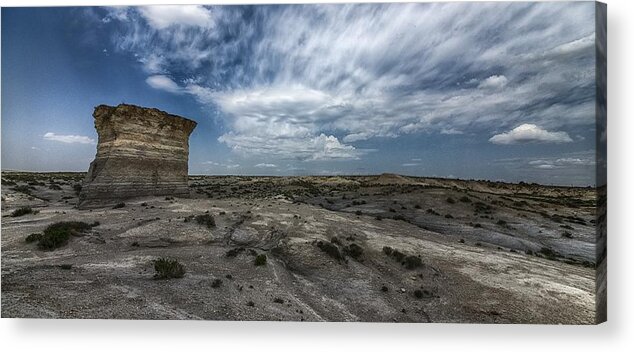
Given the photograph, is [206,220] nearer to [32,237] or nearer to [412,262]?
[32,237]

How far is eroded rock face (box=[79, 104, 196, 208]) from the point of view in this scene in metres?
9.20

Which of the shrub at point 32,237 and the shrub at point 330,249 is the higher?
the shrub at point 32,237

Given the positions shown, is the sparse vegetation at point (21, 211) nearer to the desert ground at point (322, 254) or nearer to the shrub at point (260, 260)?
the desert ground at point (322, 254)

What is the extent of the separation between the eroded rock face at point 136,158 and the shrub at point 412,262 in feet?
20.4

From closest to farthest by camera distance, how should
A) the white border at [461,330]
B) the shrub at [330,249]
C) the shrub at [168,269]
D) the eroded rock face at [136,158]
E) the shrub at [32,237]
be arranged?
the white border at [461,330], the shrub at [168,269], the shrub at [32,237], the shrub at [330,249], the eroded rock face at [136,158]

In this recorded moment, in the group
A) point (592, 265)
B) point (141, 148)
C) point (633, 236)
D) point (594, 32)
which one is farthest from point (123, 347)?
point (594, 32)

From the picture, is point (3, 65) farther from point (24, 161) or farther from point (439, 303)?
point (439, 303)

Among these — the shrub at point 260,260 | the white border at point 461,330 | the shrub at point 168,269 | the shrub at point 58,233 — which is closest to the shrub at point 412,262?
the white border at point 461,330

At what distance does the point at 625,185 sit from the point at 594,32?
291 cm

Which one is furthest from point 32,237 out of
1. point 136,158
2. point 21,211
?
point 136,158

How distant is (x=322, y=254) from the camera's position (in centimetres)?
705

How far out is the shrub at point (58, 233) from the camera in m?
6.47

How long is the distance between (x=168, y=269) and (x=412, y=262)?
4.92 meters

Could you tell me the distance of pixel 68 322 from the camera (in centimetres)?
599
